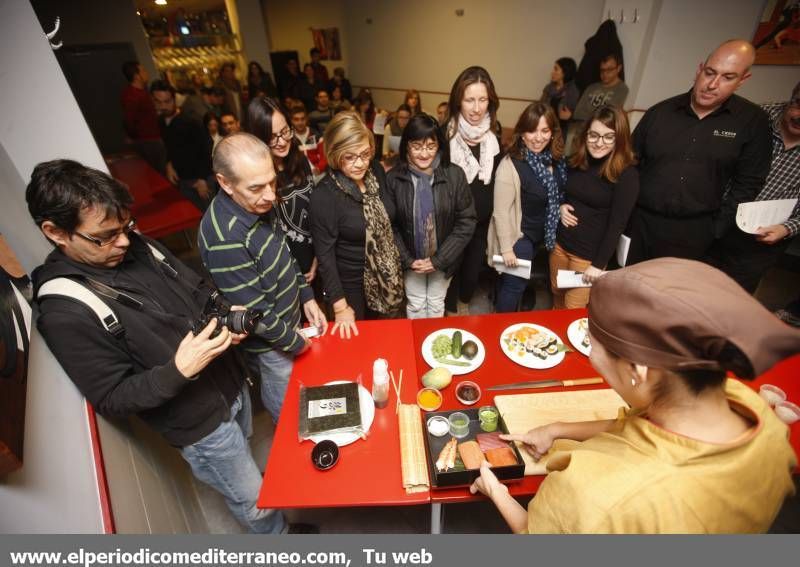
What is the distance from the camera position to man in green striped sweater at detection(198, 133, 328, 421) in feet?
5.02

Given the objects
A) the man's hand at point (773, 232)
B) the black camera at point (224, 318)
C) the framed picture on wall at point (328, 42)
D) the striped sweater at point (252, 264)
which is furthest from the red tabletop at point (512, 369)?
the framed picture on wall at point (328, 42)

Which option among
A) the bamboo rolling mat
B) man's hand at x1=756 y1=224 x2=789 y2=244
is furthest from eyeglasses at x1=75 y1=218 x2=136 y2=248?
man's hand at x1=756 y1=224 x2=789 y2=244

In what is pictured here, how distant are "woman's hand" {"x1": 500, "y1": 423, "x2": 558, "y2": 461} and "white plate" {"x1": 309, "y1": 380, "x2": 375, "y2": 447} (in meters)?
0.52

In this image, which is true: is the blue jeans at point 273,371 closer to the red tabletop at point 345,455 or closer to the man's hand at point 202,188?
the red tabletop at point 345,455

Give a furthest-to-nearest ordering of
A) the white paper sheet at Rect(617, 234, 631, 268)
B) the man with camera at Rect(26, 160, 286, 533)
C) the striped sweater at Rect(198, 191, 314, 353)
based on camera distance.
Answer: the white paper sheet at Rect(617, 234, 631, 268)
the striped sweater at Rect(198, 191, 314, 353)
the man with camera at Rect(26, 160, 286, 533)

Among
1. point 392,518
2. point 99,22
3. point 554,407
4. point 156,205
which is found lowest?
point 392,518

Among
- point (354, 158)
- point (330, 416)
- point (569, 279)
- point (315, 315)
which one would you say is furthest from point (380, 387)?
point (569, 279)

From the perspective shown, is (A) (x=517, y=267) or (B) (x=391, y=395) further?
(A) (x=517, y=267)

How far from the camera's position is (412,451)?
53.5 inches

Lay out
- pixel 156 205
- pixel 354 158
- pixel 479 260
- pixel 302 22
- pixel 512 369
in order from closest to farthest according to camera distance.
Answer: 1. pixel 512 369
2. pixel 354 158
3. pixel 479 260
4. pixel 156 205
5. pixel 302 22

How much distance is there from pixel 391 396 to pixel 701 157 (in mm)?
2514

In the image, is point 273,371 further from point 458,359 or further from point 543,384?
point 543,384

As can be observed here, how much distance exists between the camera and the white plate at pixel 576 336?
180cm

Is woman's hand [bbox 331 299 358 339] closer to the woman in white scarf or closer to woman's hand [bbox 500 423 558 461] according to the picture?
woman's hand [bbox 500 423 558 461]
